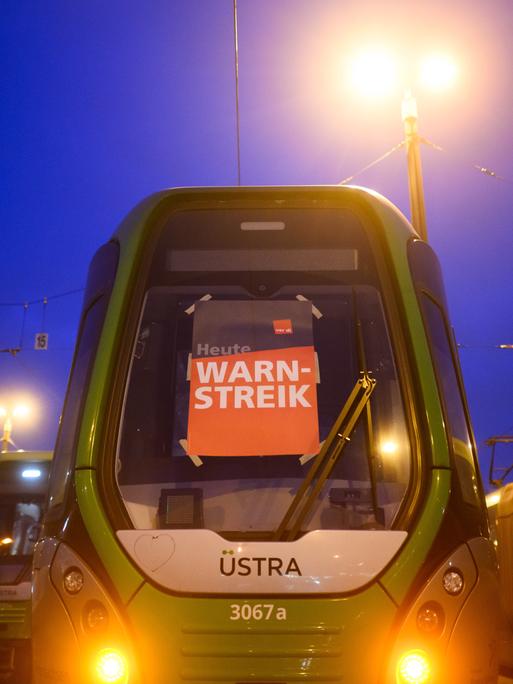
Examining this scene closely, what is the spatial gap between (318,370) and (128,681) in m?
1.74

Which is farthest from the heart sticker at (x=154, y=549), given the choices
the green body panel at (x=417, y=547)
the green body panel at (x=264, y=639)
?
the green body panel at (x=417, y=547)

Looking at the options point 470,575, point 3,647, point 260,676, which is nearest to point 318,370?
point 470,575

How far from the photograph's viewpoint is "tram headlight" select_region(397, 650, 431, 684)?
3.05m

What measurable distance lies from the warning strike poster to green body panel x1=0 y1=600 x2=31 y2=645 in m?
5.85

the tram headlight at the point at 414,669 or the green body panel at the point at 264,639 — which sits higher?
the green body panel at the point at 264,639

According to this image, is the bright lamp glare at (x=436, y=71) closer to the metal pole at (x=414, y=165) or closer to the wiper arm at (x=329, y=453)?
the metal pole at (x=414, y=165)

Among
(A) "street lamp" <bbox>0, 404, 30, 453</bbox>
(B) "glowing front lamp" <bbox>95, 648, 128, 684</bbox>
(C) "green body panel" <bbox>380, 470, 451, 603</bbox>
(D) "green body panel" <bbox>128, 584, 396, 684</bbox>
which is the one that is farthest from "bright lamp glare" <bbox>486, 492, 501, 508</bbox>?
(A) "street lamp" <bbox>0, 404, 30, 453</bbox>

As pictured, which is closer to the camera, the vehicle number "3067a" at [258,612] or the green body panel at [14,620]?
the vehicle number "3067a" at [258,612]

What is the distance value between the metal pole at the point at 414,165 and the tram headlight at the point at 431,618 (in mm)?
7286

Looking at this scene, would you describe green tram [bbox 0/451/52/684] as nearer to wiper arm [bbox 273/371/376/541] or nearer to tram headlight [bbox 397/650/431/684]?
wiper arm [bbox 273/371/376/541]

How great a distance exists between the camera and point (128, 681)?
10.1ft

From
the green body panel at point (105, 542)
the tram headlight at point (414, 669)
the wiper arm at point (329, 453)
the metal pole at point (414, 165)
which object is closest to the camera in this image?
the tram headlight at point (414, 669)

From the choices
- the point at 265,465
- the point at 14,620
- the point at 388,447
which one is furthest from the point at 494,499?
the point at 265,465

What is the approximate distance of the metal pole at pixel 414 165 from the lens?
10266mm
